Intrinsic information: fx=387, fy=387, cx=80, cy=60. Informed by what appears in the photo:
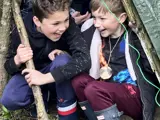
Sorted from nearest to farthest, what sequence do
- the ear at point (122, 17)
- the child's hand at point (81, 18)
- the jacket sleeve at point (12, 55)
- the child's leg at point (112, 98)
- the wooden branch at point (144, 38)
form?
1. the wooden branch at point (144, 38)
2. the child's leg at point (112, 98)
3. the ear at point (122, 17)
4. the jacket sleeve at point (12, 55)
5. the child's hand at point (81, 18)

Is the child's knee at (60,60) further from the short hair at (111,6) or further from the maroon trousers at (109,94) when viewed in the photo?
the short hair at (111,6)

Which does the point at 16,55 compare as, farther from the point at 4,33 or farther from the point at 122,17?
the point at 122,17

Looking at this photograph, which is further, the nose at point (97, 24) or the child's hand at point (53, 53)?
the child's hand at point (53, 53)

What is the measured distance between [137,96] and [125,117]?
340 mm

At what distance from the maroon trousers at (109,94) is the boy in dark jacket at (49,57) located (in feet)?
0.29

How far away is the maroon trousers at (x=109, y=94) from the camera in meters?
2.60

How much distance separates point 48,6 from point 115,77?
691mm

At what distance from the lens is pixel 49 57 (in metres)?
2.85

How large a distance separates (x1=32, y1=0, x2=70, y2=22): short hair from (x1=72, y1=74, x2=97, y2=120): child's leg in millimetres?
490

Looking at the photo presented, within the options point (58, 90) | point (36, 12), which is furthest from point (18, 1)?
point (58, 90)

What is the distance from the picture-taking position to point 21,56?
2.64 metres

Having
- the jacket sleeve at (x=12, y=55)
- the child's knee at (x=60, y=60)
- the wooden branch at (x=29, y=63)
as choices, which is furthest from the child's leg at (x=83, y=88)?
the jacket sleeve at (x=12, y=55)

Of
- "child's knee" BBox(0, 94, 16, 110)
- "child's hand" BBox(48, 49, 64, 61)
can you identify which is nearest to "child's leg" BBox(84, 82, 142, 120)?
"child's hand" BBox(48, 49, 64, 61)

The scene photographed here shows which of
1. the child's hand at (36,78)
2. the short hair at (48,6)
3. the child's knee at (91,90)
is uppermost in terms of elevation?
the short hair at (48,6)
